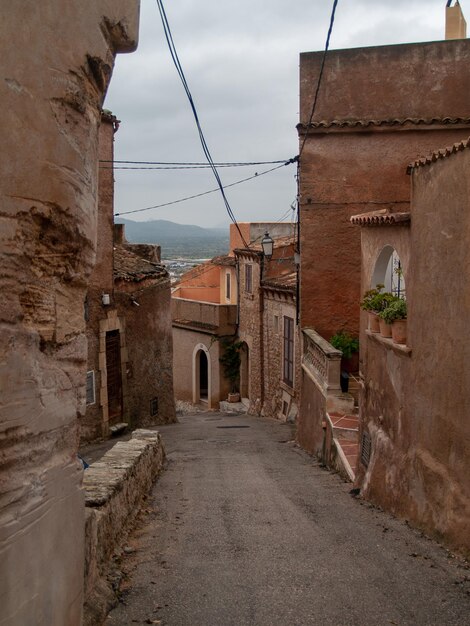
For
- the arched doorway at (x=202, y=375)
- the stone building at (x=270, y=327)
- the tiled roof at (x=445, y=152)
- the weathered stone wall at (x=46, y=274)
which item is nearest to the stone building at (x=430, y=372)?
the tiled roof at (x=445, y=152)

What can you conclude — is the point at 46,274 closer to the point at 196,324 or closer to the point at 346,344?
the point at 346,344

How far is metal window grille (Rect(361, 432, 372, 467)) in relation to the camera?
10195 mm

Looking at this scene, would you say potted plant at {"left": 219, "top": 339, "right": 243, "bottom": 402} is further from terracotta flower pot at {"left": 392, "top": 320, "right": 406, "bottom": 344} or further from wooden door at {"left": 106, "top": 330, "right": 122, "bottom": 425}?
terracotta flower pot at {"left": 392, "top": 320, "right": 406, "bottom": 344}

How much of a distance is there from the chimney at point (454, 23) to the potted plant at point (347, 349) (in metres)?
7.64

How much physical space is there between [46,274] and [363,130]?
14224 millimetres

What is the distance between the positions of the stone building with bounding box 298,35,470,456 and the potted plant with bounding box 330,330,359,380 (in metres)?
0.50

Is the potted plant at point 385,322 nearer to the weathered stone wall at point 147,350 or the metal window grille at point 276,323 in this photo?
the weathered stone wall at point 147,350

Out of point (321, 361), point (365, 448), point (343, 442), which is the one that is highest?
point (321, 361)

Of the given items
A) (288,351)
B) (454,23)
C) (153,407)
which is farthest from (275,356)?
(454,23)

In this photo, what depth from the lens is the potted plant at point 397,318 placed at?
8.91 metres

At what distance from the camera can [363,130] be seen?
1609cm

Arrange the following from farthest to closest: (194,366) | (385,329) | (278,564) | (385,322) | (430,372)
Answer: (194,366) → (385,329) → (385,322) → (430,372) → (278,564)

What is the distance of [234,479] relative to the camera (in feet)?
33.6

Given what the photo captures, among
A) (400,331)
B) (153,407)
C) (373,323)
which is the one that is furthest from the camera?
(153,407)
